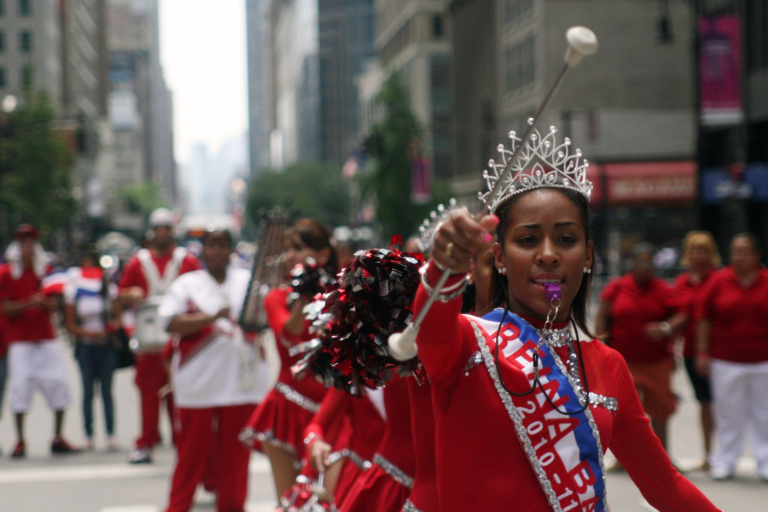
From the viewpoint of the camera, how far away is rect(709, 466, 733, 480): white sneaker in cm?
780

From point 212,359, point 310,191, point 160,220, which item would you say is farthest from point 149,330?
point 310,191

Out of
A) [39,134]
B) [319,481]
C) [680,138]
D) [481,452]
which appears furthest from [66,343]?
[680,138]

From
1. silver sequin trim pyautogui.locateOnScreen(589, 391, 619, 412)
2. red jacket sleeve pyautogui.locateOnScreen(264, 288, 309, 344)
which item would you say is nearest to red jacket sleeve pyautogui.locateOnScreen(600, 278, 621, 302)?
red jacket sleeve pyautogui.locateOnScreen(264, 288, 309, 344)

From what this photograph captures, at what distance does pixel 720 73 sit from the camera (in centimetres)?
1828

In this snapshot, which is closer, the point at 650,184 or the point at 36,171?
the point at 36,171

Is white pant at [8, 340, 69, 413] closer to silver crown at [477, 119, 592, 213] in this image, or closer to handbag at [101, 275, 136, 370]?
handbag at [101, 275, 136, 370]

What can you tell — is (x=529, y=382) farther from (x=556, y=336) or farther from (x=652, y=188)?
(x=652, y=188)

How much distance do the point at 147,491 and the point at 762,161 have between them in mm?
19395

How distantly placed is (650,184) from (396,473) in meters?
35.7

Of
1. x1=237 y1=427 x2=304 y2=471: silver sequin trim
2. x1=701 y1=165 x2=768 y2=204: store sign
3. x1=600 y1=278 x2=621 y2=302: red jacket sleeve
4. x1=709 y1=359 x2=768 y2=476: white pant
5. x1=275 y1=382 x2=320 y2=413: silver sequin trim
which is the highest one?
x1=701 y1=165 x2=768 y2=204: store sign

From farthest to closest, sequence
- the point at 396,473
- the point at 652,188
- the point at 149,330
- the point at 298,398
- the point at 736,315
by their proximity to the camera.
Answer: the point at 652,188
the point at 149,330
the point at 736,315
the point at 298,398
the point at 396,473

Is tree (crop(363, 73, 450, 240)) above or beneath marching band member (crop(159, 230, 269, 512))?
above

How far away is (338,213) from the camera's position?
297ft

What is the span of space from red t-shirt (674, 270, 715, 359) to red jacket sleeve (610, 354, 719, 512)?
19.6 feet
